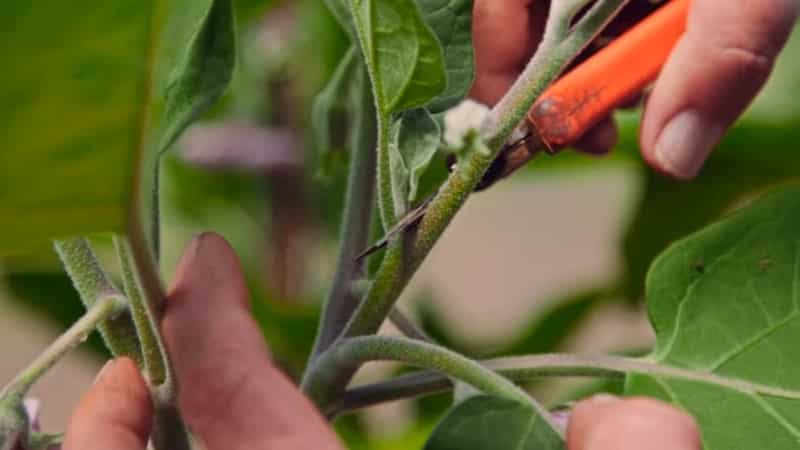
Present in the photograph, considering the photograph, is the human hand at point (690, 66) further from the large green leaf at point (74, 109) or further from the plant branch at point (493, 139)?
the large green leaf at point (74, 109)

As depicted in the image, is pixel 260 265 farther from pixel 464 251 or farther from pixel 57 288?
pixel 464 251

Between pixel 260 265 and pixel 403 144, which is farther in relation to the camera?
pixel 260 265

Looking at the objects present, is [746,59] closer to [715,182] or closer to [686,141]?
[686,141]

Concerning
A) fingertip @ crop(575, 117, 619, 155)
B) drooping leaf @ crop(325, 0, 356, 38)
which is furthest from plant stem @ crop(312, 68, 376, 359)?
fingertip @ crop(575, 117, 619, 155)

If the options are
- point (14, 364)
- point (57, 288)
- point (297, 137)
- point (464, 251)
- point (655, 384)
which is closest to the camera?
point (655, 384)

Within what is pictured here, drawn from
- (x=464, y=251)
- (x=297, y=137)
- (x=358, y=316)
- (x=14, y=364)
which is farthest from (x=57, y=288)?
(x=464, y=251)

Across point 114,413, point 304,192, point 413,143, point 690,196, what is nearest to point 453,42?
point 413,143
